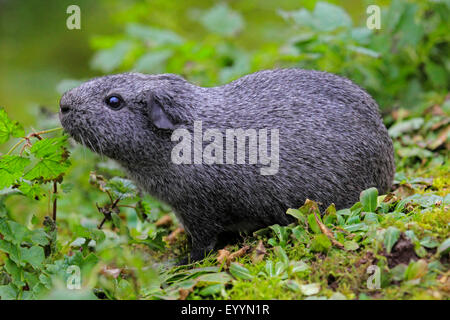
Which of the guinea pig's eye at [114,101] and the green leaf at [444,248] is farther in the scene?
the guinea pig's eye at [114,101]

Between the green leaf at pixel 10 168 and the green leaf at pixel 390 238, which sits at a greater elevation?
the green leaf at pixel 10 168

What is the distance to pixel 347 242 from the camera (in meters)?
4.14

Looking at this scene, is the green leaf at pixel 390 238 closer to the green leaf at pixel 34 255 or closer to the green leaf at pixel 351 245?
the green leaf at pixel 351 245

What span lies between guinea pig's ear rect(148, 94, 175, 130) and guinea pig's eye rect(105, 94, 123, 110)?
299 mm

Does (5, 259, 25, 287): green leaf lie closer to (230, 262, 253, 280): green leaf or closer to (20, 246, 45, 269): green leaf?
(20, 246, 45, 269): green leaf

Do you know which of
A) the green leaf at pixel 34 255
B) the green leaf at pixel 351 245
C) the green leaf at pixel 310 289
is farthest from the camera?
the green leaf at pixel 34 255

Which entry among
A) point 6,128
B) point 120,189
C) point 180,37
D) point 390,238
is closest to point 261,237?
point 390,238

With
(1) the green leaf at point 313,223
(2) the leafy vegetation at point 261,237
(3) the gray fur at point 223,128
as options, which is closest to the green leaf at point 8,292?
(2) the leafy vegetation at point 261,237

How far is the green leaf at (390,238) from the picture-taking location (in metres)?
3.80

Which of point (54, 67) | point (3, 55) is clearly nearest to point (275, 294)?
point (54, 67)

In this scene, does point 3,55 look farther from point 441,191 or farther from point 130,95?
point 441,191

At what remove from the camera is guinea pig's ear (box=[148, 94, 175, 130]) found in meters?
4.81

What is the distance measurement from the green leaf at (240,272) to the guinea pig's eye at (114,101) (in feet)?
6.04

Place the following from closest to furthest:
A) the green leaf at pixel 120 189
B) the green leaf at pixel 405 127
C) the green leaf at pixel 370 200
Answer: the green leaf at pixel 370 200 < the green leaf at pixel 120 189 < the green leaf at pixel 405 127
